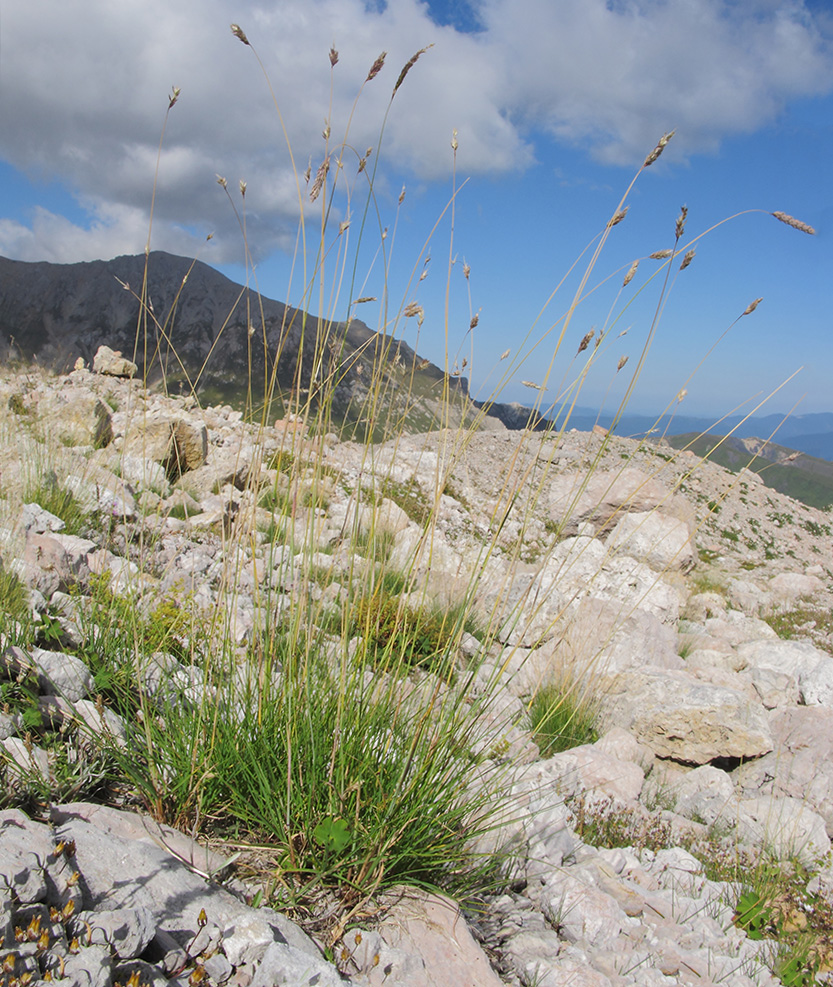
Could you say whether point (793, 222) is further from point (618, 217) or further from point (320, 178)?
point (320, 178)

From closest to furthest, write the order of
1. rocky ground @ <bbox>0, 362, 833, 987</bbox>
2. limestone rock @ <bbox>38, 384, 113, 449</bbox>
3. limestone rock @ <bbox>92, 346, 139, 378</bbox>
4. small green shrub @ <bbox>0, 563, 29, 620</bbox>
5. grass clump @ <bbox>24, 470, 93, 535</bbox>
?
1. rocky ground @ <bbox>0, 362, 833, 987</bbox>
2. small green shrub @ <bbox>0, 563, 29, 620</bbox>
3. grass clump @ <bbox>24, 470, 93, 535</bbox>
4. limestone rock @ <bbox>38, 384, 113, 449</bbox>
5. limestone rock @ <bbox>92, 346, 139, 378</bbox>

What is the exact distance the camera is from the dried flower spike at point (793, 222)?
5.33 feet

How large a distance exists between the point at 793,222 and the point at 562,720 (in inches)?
154

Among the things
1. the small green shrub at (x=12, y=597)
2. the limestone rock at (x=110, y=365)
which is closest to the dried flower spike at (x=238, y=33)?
the small green shrub at (x=12, y=597)

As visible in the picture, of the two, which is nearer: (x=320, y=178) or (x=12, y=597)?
(x=320, y=178)

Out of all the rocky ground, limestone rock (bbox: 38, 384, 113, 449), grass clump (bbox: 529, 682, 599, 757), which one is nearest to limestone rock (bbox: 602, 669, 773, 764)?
the rocky ground

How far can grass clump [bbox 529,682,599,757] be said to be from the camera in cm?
433

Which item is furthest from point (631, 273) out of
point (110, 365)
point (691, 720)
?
point (110, 365)

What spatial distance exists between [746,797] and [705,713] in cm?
66

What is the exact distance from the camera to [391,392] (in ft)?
7.51

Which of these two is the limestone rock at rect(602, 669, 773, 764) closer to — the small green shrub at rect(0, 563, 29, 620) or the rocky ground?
the rocky ground

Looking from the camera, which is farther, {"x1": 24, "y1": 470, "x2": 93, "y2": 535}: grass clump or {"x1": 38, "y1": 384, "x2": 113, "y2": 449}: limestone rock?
{"x1": 38, "y1": 384, "x2": 113, "y2": 449}: limestone rock

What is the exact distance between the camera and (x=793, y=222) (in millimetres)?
1693

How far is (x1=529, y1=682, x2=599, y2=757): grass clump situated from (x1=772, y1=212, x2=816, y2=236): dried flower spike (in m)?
3.37
